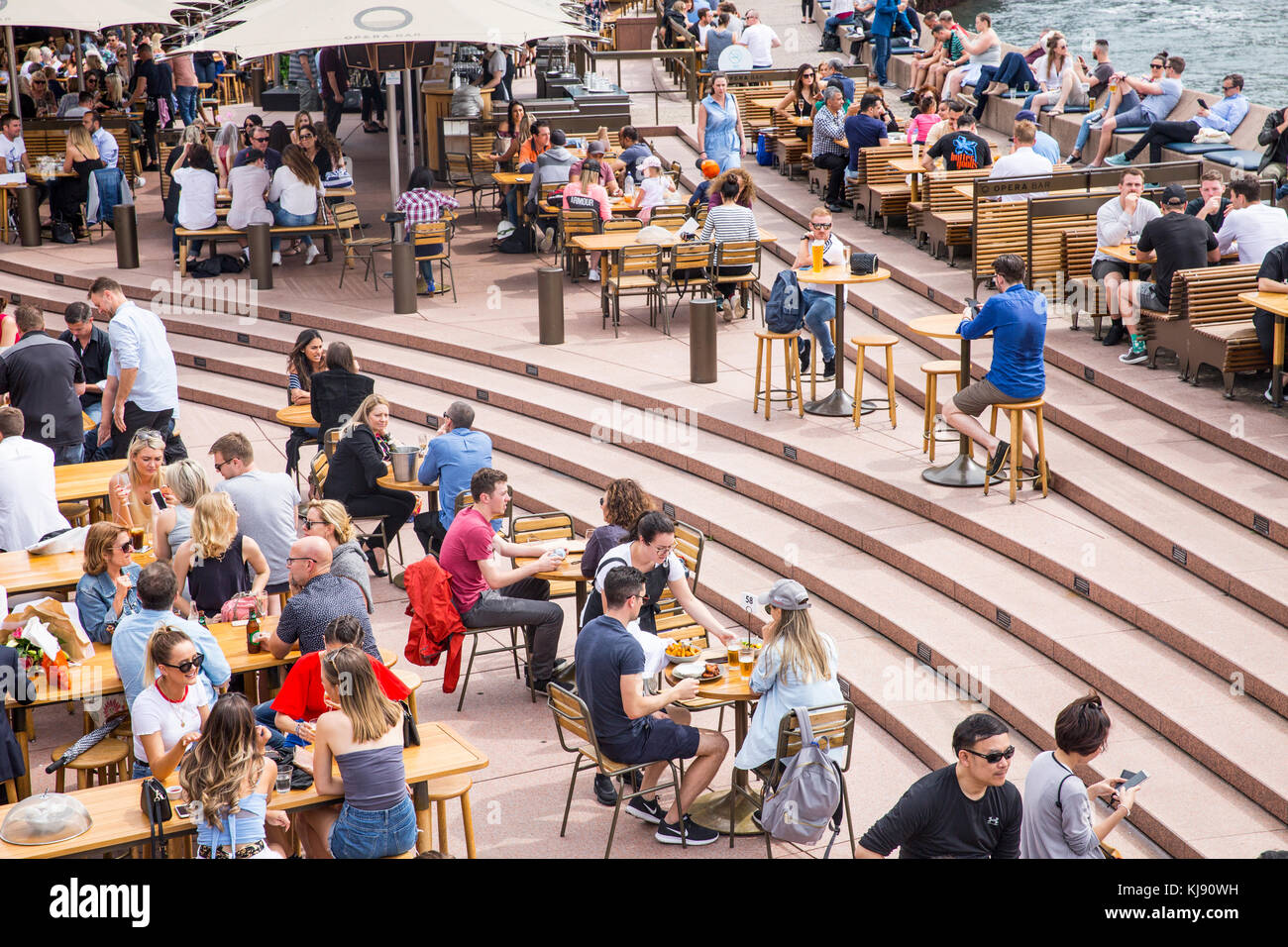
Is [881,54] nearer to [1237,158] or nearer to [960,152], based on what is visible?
[960,152]

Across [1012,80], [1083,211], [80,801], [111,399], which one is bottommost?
[80,801]

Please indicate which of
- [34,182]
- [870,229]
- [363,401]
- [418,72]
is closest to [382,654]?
[363,401]

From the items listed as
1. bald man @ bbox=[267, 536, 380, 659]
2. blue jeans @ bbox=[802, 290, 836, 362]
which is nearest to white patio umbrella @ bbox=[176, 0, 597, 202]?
blue jeans @ bbox=[802, 290, 836, 362]

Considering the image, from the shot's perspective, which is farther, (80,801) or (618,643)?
(618,643)

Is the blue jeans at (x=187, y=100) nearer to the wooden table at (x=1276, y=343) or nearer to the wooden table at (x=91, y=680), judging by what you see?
the wooden table at (x=91, y=680)

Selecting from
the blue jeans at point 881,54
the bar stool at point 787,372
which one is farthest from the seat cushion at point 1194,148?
the blue jeans at point 881,54

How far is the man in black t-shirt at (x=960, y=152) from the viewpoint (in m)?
15.1

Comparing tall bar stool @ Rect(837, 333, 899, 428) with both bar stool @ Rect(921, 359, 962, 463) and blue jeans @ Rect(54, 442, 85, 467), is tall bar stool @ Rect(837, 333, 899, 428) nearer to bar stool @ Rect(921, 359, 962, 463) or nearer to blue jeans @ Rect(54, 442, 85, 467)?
bar stool @ Rect(921, 359, 962, 463)

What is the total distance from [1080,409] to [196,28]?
10540mm

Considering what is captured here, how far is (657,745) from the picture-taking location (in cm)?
669

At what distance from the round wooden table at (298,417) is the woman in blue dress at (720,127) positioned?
318 inches

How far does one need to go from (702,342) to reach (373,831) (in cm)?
722

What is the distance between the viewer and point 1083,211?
13.0 m

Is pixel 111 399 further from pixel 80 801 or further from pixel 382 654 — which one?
pixel 80 801
